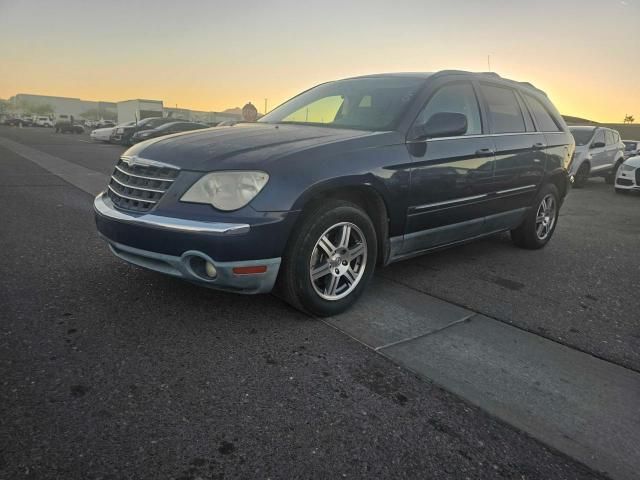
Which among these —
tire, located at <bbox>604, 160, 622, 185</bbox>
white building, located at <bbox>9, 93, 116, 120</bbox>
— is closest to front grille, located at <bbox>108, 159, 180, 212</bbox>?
tire, located at <bbox>604, 160, 622, 185</bbox>

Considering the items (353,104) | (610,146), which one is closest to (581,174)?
(610,146)

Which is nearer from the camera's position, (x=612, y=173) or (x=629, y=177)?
(x=629, y=177)

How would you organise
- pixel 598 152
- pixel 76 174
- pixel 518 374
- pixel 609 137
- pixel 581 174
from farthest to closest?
pixel 609 137 → pixel 598 152 → pixel 581 174 → pixel 76 174 → pixel 518 374

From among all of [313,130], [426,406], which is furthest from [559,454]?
[313,130]

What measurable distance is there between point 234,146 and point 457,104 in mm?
2061

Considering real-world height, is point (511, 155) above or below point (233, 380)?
above

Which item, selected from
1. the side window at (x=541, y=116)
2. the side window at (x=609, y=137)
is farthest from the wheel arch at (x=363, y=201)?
the side window at (x=609, y=137)

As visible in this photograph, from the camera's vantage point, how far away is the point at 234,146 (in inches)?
121

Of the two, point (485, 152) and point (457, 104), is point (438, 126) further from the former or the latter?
point (485, 152)

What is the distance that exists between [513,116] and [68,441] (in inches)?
177

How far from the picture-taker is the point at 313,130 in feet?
11.8

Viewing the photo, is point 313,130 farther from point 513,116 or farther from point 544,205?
point 544,205

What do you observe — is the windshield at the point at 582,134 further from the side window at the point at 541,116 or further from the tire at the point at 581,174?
the side window at the point at 541,116

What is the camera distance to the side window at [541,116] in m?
5.13
